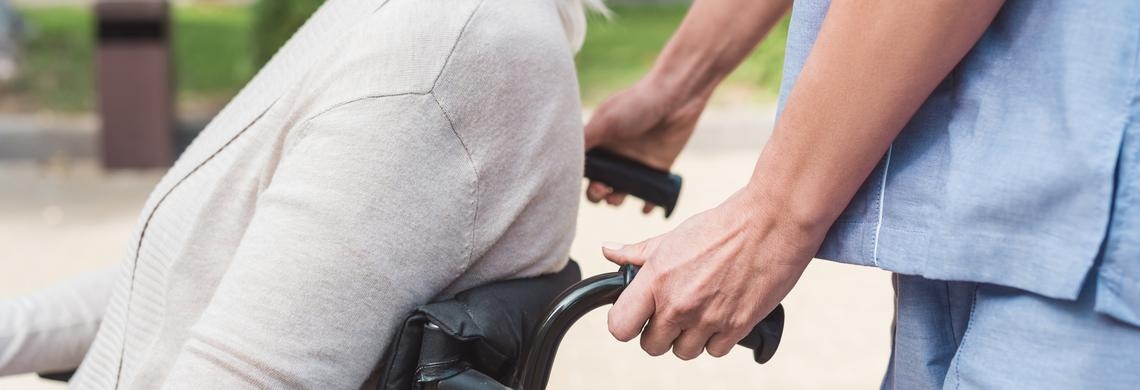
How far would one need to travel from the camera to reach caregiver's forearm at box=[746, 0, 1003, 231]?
3.60 ft

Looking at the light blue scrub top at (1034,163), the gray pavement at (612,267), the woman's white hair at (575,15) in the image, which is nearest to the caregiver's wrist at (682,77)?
the woman's white hair at (575,15)

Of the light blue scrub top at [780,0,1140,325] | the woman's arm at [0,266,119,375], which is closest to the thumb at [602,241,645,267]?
the light blue scrub top at [780,0,1140,325]

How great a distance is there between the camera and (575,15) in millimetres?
1642

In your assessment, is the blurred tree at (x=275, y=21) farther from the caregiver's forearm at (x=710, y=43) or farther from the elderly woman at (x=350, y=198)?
the elderly woman at (x=350, y=198)

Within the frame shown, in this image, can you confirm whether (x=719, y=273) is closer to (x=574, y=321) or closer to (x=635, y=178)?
(x=574, y=321)

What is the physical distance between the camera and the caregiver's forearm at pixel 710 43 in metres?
1.87

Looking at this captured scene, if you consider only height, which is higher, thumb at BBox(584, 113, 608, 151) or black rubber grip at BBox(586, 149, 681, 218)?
thumb at BBox(584, 113, 608, 151)

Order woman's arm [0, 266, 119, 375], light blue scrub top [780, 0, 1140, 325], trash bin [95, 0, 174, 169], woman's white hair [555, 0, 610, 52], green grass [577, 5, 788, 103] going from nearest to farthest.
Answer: light blue scrub top [780, 0, 1140, 325], woman's white hair [555, 0, 610, 52], woman's arm [0, 266, 119, 375], trash bin [95, 0, 174, 169], green grass [577, 5, 788, 103]

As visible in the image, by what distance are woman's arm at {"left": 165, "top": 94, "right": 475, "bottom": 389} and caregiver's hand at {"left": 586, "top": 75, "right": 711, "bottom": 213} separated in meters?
0.66

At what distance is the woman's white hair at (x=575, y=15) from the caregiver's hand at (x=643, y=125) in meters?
0.24

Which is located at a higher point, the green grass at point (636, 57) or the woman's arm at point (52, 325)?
the woman's arm at point (52, 325)

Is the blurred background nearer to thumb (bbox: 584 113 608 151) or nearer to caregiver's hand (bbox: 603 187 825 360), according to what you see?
thumb (bbox: 584 113 608 151)

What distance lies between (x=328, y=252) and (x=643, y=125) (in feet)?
2.68

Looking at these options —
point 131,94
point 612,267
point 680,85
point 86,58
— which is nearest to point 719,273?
point 680,85
